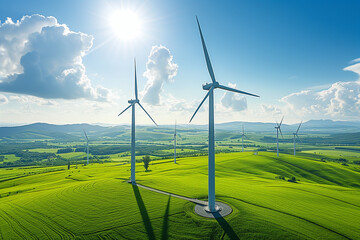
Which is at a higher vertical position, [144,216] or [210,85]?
[210,85]

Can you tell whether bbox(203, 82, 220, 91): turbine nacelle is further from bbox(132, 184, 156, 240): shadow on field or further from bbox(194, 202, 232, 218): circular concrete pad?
bbox(132, 184, 156, 240): shadow on field

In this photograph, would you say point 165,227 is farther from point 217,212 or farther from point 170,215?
point 217,212

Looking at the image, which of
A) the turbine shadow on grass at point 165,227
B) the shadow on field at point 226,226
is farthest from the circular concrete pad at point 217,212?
the turbine shadow on grass at point 165,227

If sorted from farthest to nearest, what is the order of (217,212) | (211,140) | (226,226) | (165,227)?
(217,212)
(211,140)
(165,227)
(226,226)

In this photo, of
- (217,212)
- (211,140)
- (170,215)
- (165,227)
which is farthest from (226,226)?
(211,140)

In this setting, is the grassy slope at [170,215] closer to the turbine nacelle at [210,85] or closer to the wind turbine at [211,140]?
the wind turbine at [211,140]

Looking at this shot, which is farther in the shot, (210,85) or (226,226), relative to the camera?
(210,85)

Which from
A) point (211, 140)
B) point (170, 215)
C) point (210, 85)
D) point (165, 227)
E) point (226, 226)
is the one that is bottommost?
point (165, 227)
